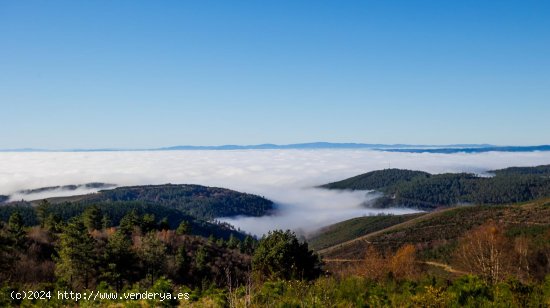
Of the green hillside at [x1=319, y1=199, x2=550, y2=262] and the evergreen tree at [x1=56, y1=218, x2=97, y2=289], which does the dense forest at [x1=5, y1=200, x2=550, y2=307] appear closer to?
the evergreen tree at [x1=56, y1=218, x2=97, y2=289]

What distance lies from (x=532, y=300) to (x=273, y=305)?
7022 mm

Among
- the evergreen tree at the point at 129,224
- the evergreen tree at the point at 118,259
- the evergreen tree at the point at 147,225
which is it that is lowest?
the evergreen tree at the point at 147,225

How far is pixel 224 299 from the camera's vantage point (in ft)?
44.7

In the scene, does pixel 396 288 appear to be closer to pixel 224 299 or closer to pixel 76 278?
pixel 224 299

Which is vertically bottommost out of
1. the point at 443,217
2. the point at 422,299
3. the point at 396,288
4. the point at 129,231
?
the point at 443,217

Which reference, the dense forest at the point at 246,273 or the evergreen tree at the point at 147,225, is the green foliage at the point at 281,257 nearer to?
the dense forest at the point at 246,273

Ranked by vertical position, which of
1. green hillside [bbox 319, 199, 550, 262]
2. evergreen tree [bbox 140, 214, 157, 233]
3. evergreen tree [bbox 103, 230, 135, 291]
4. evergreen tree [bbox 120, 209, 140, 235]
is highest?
evergreen tree [bbox 103, 230, 135, 291]

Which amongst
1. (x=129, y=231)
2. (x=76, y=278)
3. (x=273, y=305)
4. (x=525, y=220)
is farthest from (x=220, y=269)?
(x=525, y=220)

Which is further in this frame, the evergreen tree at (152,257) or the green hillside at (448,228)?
the green hillside at (448,228)

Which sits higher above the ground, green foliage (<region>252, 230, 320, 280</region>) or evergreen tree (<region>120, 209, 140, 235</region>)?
green foliage (<region>252, 230, 320, 280</region>)

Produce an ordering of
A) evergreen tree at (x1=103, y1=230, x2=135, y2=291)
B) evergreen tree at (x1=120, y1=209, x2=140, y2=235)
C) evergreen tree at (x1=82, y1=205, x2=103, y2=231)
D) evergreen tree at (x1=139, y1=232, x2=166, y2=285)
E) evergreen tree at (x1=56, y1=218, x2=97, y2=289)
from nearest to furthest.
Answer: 1. evergreen tree at (x1=56, y1=218, x2=97, y2=289)
2. evergreen tree at (x1=103, y1=230, x2=135, y2=291)
3. evergreen tree at (x1=139, y1=232, x2=166, y2=285)
4. evergreen tree at (x1=120, y1=209, x2=140, y2=235)
5. evergreen tree at (x1=82, y1=205, x2=103, y2=231)

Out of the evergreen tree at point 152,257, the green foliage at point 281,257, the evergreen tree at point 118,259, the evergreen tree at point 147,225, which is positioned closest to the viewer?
the green foliage at point 281,257

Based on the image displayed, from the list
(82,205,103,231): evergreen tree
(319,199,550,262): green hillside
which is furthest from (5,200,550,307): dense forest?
(319,199,550,262): green hillside

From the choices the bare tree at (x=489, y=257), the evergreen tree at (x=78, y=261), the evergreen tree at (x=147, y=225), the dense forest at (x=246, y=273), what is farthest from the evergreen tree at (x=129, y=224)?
the bare tree at (x=489, y=257)
